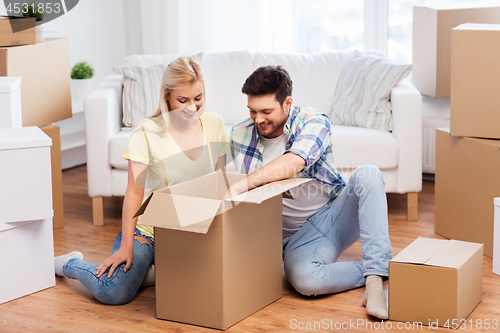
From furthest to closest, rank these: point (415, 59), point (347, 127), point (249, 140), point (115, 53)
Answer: point (115, 53) → point (415, 59) → point (347, 127) → point (249, 140)

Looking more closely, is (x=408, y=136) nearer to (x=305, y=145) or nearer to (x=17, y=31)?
(x=305, y=145)

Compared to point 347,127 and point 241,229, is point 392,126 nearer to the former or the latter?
point 347,127

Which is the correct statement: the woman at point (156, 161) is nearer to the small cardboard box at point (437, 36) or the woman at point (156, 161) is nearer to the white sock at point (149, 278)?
the white sock at point (149, 278)

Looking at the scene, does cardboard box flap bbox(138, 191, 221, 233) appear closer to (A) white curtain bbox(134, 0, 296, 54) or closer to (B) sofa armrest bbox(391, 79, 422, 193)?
(B) sofa armrest bbox(391, 79, 422, 193)

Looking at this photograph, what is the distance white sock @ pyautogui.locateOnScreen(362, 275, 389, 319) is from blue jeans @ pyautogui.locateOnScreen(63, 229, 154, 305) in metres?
0.68

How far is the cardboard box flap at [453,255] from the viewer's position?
1644mm

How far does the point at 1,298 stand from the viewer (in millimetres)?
1909

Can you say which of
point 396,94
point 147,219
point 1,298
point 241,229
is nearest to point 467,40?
point 396,94

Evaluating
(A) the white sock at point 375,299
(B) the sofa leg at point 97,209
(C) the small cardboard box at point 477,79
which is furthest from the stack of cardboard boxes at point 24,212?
(C) the small cardboard box at point 477,79

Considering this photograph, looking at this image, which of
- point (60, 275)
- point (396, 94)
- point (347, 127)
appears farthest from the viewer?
point (347, 127)

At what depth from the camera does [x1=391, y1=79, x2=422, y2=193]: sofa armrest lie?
2645mm

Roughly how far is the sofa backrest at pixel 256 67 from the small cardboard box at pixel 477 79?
0.92 metres

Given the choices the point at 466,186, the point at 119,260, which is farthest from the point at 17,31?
the point at 466,186

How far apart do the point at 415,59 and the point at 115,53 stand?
2.10 meters
